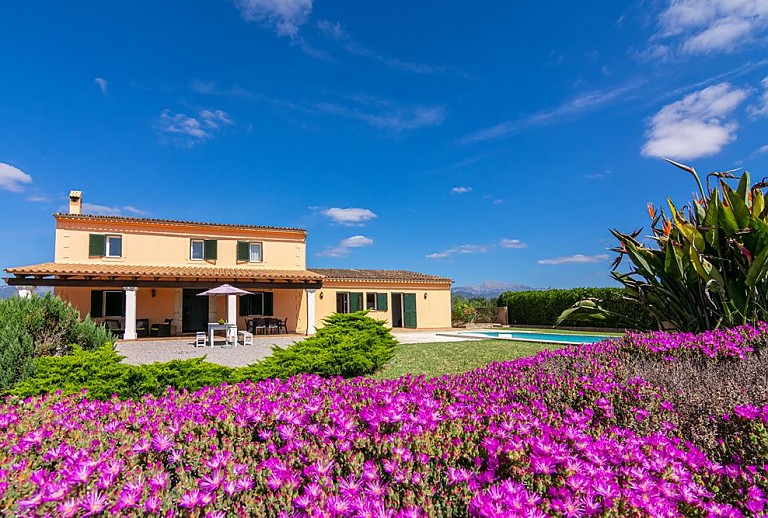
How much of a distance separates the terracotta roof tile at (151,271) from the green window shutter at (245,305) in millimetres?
1521

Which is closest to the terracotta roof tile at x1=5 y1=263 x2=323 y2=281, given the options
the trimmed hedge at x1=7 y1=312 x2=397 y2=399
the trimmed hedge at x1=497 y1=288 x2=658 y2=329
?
the trimmed hedge at x1=7 y1=312 x2=397 y2=399

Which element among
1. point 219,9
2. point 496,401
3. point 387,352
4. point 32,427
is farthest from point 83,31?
point 496,401

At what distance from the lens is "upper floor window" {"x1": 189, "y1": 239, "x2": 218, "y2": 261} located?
71.7 ft

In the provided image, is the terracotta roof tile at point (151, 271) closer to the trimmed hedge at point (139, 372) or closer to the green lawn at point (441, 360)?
the green lawn at point (441, 360)

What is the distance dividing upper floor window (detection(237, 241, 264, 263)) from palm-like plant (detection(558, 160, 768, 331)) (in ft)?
62.1

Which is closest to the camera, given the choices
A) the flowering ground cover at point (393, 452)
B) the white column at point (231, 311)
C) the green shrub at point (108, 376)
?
the flowering ground cover at point (393, 452)

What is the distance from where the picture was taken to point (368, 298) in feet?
83.5

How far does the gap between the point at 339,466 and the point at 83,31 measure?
16080 millimetres

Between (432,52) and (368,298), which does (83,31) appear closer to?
(432,52)

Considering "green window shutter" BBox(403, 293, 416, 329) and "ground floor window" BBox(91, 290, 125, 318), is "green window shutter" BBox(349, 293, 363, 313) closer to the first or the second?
"green window shutter" BBox(403, 293, 416, 329)

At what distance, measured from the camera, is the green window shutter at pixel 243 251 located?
2247 centimetres

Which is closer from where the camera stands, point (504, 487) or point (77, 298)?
point (504, 487)

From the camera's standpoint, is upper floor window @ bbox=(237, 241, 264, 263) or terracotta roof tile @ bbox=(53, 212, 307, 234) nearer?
terracotta roof tile @ bbox=(53, 212, 307, 234)

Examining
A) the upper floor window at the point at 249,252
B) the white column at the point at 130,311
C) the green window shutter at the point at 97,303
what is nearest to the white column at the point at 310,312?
the upper floor window at the point at 249,252
